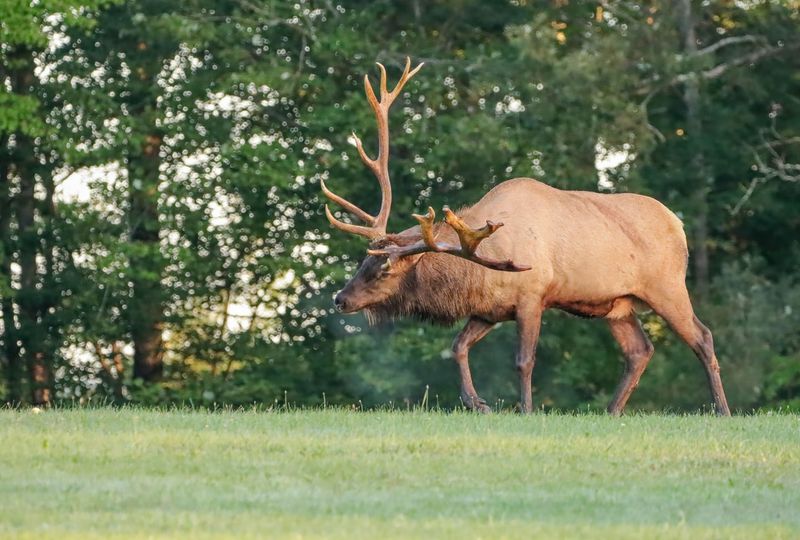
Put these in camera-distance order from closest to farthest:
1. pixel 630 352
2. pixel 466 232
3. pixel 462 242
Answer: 1. pixel 466 232
2. pixel 462 242
3. pixel 630 352

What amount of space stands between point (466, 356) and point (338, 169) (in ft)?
46.2

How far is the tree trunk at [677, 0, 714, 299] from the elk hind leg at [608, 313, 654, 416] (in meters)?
12.7

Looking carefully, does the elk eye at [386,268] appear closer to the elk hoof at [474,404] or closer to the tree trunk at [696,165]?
the elk hoof at [474,404]

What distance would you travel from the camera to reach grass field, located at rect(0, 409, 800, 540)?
8.48 m

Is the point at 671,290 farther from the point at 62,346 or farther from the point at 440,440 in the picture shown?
the point at 62,346

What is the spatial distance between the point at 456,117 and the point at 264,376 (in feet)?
17.8

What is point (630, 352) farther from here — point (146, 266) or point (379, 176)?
point (146, 266)

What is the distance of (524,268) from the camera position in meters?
15.1

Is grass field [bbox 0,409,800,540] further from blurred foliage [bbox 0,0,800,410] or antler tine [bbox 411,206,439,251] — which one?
blurred foliage [bbox 0,0,800,410]

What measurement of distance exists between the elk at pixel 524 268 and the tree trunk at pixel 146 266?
42.4ft

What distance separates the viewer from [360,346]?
28703mm

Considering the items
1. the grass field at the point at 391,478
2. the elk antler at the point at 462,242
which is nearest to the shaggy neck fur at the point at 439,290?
the elk antler at the point at 462,242

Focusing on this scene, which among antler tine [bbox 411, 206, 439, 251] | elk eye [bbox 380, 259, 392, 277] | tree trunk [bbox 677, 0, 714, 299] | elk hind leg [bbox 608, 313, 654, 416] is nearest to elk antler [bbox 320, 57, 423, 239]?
elk eye [bbox 380, 259, 392, 277]

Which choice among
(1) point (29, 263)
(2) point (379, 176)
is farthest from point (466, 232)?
(1) point (29, 263)
